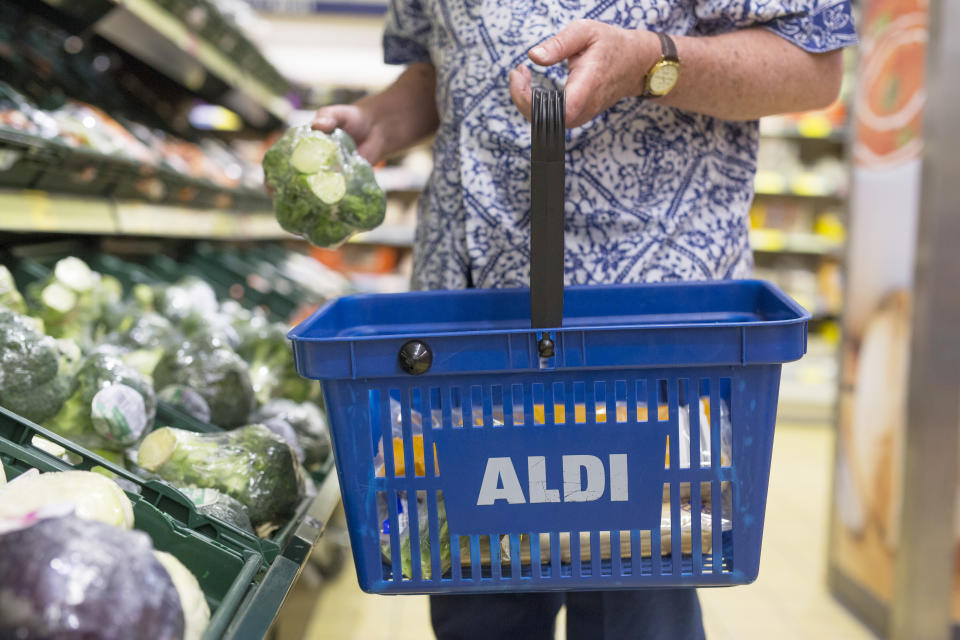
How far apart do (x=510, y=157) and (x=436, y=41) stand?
27cm

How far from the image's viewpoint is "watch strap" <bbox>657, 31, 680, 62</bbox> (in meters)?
0.98

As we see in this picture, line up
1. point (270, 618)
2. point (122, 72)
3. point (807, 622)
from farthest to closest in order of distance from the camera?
point (122, 72) → point (807, 622) → point (270, 618)

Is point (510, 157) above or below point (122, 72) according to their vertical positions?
below

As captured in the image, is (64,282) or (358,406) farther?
(64,282)

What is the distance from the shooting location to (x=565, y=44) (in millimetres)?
895

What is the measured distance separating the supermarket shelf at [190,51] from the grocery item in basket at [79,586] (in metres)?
1.75

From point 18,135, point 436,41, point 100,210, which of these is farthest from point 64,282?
point 436,41

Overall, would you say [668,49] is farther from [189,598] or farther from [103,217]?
[103,217]

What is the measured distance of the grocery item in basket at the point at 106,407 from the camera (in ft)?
3.81

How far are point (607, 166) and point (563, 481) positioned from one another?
19.8 inches

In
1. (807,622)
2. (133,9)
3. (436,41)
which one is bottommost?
(807,622)

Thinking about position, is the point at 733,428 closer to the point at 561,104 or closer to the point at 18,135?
the point at 561,104

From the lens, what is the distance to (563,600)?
4.01ft

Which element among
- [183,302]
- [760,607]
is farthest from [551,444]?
[760,607]
